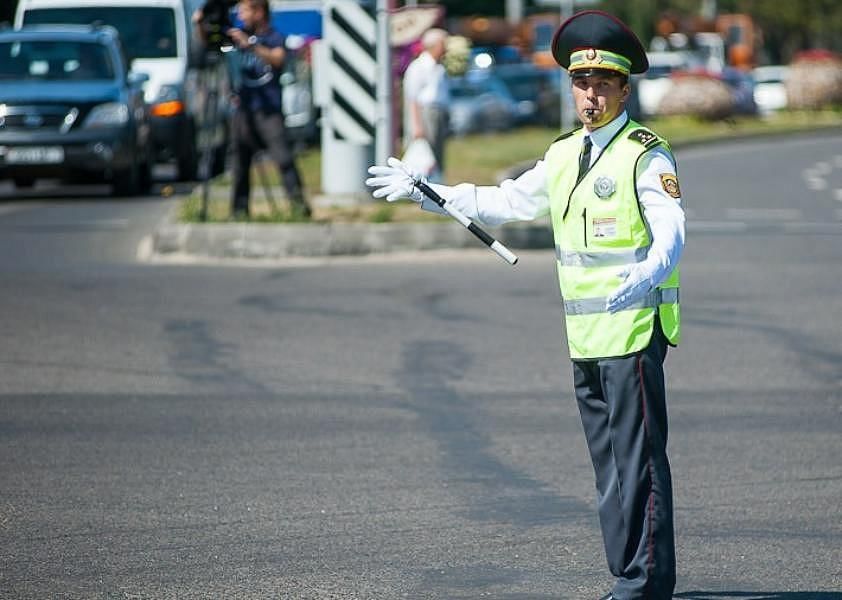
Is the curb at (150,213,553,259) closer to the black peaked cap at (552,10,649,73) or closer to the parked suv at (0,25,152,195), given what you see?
the parked suv at (0,25,152,195)

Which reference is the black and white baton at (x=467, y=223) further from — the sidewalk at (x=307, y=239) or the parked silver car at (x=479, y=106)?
the parked silver car at (x=479, y=106)

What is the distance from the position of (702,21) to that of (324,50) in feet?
191

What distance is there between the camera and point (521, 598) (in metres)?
5.43

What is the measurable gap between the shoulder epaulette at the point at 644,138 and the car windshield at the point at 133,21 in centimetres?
1863

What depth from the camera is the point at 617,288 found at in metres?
4.84

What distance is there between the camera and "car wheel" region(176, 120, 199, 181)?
22703mm

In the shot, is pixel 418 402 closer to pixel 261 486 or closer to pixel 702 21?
pixel 261 486

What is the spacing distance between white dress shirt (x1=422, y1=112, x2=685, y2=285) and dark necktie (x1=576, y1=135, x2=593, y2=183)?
15 millimetres

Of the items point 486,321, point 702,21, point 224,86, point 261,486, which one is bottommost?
point 702,21

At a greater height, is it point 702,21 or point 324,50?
point 324,50

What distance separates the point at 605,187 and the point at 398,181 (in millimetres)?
666

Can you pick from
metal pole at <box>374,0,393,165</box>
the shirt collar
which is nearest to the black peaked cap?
the shirt collar

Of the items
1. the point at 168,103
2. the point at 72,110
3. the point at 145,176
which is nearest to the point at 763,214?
the point at 145,176

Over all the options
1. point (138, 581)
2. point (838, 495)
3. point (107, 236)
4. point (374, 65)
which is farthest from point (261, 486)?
point (374, 65)
